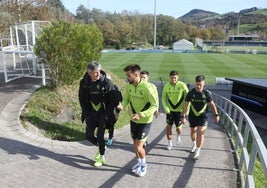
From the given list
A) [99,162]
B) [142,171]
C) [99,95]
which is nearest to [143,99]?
[99,95]

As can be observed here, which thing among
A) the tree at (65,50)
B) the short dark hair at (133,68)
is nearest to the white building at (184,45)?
the tree at (65,50)

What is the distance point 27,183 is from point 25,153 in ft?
3.82

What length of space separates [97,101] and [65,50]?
3812 millimetres

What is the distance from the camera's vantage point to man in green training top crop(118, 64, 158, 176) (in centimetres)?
489

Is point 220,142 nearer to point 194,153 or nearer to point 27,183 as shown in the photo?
point 194,153

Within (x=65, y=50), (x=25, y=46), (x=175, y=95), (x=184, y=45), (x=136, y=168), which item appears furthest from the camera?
(x=184, y=45)

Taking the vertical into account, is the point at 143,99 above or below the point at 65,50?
below

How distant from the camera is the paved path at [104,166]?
4.91m

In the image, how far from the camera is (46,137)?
7039 mm

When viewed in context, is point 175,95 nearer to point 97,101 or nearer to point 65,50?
point 97,101

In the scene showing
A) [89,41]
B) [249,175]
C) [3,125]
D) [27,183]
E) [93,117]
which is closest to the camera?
[249,175]

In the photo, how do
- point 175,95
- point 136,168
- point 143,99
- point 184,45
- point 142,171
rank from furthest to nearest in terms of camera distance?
point 184,45 < point 175,95 < point 136,168 < point 142,171 < point 143,99

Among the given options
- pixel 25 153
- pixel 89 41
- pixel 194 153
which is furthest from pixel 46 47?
pixel 194 153

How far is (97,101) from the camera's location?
5.37 m
